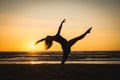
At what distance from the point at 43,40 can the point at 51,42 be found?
45cm
